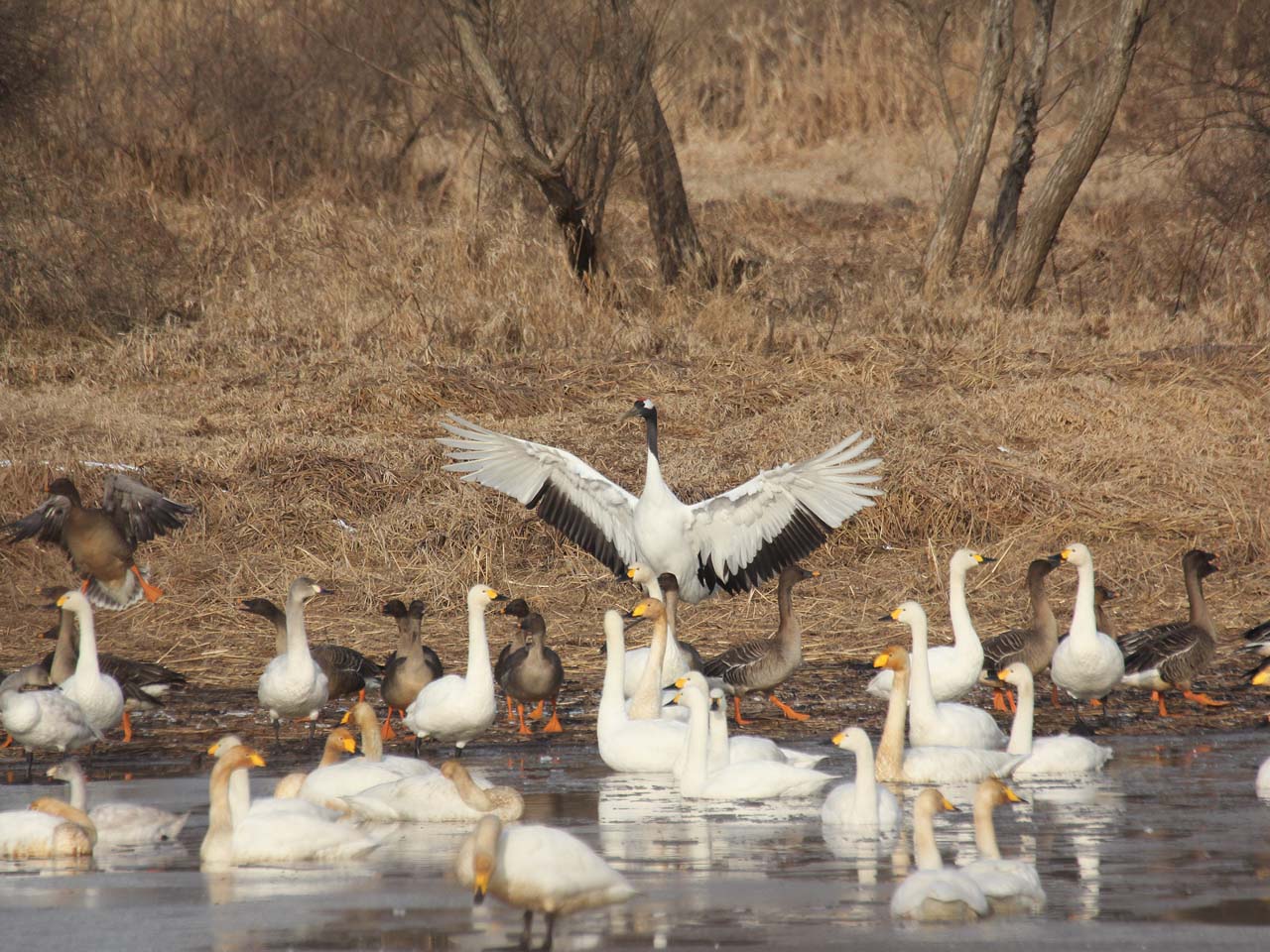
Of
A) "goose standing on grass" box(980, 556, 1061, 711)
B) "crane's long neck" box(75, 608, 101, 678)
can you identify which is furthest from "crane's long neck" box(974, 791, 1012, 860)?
"crane's long neck" box(75, 608, 101, 678)

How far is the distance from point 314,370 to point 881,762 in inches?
371

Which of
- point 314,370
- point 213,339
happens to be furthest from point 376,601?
point 213,339

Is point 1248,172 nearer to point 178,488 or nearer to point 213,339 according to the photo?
point 213,339

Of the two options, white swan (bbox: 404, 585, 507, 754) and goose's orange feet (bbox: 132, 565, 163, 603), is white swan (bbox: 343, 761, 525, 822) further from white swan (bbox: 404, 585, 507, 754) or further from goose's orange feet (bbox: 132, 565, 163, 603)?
goose's orange feet (bbox: 132, 565, 163, 603)

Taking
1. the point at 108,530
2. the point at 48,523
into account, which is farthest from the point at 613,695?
the point at 48,523

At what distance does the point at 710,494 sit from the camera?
14.2m

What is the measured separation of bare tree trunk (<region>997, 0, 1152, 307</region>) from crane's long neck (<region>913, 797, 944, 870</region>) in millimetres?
13788

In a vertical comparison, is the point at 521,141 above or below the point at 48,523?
above

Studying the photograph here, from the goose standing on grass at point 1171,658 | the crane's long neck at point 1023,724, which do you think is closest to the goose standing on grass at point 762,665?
the crane's long neck at point 1023,724

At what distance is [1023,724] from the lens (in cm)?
876

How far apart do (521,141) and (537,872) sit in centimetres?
1349

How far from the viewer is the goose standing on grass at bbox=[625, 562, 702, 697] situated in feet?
34.1

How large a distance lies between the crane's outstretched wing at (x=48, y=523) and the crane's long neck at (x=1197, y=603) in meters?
6.80

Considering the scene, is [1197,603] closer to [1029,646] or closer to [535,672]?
[1029,646]
